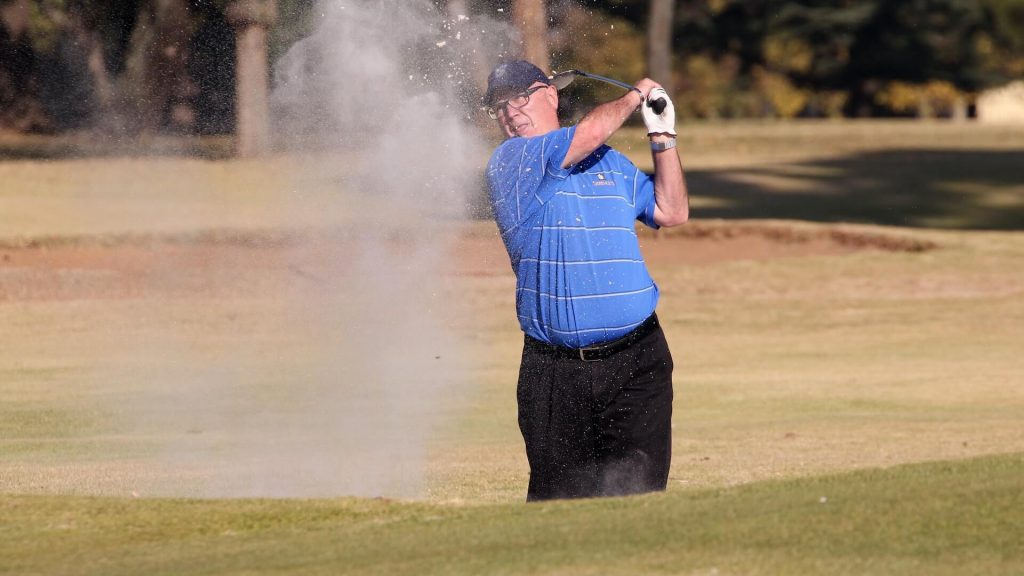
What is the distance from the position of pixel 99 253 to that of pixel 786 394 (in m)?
11.1

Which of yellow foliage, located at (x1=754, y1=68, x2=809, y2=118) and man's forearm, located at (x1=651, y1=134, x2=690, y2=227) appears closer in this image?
man's forearm, located at (x1=651, y1=134, x2=690, y2=227)

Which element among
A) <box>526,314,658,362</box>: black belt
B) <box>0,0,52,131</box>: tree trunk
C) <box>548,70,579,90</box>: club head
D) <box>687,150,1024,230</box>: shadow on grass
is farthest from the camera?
<box>0,0,52,131</box>: tree trunk

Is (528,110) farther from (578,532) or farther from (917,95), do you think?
(917,95)

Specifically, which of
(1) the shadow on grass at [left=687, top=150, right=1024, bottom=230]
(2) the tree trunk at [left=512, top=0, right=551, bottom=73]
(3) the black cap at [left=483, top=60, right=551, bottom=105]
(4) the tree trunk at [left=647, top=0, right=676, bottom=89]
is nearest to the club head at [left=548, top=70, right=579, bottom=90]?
(3) the black cap at [left=483, top=60, right=551, bottom=105]

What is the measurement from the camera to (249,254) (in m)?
20.9

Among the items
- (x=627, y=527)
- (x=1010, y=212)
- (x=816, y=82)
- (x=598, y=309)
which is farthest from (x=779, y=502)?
(x=816, y=82)

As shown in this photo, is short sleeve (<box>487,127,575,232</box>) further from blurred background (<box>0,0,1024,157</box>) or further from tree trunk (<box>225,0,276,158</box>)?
tree trunk (<box>225,0,276,158</box>)

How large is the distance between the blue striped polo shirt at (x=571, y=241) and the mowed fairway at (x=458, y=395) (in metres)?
0.71

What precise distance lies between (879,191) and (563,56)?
13.2 metres

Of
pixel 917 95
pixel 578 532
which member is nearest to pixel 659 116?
pixel 578 532

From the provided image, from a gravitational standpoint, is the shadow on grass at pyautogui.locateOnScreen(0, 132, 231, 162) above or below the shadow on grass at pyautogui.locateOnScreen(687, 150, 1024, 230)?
above

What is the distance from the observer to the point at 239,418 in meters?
11.1

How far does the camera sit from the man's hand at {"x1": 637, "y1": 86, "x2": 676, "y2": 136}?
6.40 metres

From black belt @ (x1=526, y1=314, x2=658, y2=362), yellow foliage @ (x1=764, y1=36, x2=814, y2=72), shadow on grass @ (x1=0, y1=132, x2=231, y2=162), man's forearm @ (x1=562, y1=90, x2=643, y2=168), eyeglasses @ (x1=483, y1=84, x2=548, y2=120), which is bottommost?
shadow on grass @ (x1=0, y1=132, x2=231, y2=162)
